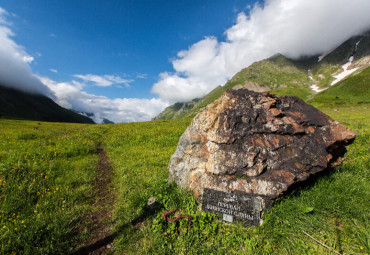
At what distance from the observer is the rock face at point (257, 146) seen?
549cm

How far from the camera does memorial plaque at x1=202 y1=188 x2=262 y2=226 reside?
469 centimetres

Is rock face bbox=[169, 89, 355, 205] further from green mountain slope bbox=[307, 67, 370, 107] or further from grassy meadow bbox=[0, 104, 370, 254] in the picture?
green mountain slope bbox=[307, 67, 370, 107]

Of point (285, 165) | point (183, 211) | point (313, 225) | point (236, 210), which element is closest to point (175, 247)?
point (183, 211)

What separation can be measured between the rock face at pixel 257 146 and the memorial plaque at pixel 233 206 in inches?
17.8

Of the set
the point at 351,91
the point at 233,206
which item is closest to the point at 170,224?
the point at 233,206

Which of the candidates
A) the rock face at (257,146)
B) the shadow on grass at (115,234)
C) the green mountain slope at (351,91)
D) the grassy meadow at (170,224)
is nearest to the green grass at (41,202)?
the grassy meadow at (170,224)

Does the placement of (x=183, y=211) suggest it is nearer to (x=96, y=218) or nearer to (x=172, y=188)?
(x=172, y=188)

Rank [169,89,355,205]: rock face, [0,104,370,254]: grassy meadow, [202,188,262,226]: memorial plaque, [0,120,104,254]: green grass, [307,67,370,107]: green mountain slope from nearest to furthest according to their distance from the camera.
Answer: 1. [0,104,370,254]: grassy meadow
2. [0,120,104,254]: green grass
3. [202,188,262,226]: memorial plaque
4. [169,89,355,205]: rock face
5. [307,67,370,107]: green mountain slope

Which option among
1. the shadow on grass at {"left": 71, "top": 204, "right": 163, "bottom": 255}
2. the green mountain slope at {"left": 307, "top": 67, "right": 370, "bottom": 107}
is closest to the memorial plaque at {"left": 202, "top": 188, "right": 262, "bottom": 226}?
the shadow on grass at {"left": 71, "top": 204, "right": 163, "bottom": 255}

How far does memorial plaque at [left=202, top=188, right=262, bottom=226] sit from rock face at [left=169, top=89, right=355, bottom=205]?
453 mm

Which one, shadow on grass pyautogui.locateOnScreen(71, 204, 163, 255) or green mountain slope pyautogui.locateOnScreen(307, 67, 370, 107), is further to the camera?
green mountain slope pyautogui.locateOnScreen(307, 67, 370, 107)

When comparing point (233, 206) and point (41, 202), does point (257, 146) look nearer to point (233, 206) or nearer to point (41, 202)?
point (233, 206)

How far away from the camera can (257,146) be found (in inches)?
237

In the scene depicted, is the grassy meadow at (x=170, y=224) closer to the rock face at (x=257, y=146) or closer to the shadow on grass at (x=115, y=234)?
the shadow on grass at (x=115, y=234)
